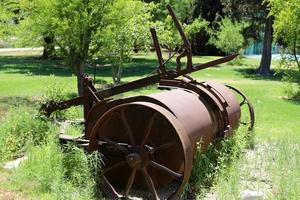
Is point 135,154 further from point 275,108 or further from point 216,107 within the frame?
point 275,108

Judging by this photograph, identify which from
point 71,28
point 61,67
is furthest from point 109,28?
point 61,67

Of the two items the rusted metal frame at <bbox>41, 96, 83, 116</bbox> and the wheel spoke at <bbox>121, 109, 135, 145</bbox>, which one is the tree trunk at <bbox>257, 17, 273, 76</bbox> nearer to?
the rusted metal frame at <bbox>41, 96, 83, 116</bbox>

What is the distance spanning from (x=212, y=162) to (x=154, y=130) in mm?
1092

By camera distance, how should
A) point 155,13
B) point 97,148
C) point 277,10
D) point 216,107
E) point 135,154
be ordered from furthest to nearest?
1. point 155,13
2. point 277,10
3. point 216,107
4. point 97,148
5. point 135,154

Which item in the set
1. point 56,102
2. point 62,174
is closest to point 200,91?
point 62,174

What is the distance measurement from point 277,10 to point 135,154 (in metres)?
14.8

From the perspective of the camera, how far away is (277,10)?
1942cm

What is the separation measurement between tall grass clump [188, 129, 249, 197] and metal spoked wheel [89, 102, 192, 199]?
0.25m

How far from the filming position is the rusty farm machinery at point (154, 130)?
6023mm

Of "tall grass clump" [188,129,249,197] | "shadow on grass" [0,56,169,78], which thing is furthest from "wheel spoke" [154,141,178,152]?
"shadow on grass" [0,56,169,78]

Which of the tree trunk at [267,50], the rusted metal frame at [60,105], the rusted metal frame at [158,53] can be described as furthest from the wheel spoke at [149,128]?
the tree trunk at [267,50]

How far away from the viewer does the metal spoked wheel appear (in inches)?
238

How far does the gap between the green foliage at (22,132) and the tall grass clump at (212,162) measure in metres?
2.96

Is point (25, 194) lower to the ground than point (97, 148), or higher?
lower
